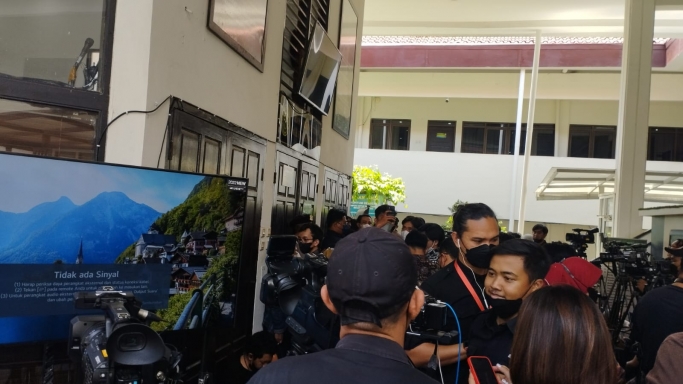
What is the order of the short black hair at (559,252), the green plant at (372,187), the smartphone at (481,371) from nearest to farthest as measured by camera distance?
the smartphone at (481,371), the short black hair at (559,252), the green plant at (372,187)

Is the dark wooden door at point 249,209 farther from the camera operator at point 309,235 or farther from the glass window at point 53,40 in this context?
the glass window at point 53,40

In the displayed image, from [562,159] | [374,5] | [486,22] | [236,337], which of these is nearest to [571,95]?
[562,159]

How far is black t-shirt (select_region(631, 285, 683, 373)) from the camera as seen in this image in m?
3.52

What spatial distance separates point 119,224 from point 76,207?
209 mm

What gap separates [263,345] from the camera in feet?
13.0

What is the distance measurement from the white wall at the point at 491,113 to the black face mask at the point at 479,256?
17.0 m

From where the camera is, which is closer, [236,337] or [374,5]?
[236,337]

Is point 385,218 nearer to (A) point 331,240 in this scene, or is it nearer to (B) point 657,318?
(A) point 331,240

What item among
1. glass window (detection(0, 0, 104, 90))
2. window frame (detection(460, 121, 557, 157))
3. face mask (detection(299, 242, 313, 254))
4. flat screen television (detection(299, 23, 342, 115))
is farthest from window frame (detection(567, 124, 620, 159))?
glass window (detection(0, 0, 104, 90))

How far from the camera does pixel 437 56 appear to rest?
16.1 m

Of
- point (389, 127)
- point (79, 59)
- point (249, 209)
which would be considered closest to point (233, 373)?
point (249, 209)

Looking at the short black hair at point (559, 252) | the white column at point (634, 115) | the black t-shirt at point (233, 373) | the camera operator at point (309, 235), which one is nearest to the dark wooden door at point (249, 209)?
the black t-shirt at point (233, 373)

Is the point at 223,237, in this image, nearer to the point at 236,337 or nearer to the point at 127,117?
the point at 127,117

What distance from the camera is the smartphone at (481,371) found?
1.90 m
